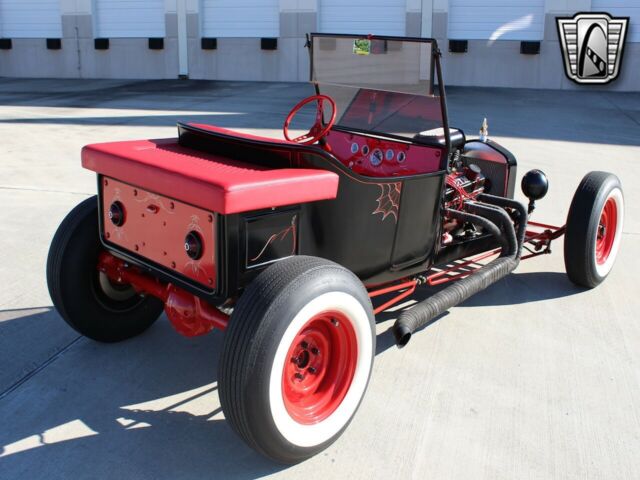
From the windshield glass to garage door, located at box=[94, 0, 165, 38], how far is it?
53.0ft

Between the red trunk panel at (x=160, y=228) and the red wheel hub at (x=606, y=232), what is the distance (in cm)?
288

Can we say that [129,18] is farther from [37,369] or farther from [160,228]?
[160,228]

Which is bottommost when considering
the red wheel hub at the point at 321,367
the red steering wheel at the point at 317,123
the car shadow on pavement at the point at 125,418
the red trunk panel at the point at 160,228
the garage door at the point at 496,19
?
the car shadow on pavement at the point at 125,418

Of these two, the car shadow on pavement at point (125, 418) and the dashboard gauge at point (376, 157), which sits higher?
the dashboard gauge at point (376, 157)

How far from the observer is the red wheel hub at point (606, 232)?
14.4ft

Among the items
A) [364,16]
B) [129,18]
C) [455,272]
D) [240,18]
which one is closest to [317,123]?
[455,272]

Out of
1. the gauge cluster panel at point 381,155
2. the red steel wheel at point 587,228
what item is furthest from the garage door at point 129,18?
the red steel wheel at point 587,228

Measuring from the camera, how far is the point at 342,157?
3.75m

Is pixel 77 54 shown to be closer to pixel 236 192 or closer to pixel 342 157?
pixel 342 157

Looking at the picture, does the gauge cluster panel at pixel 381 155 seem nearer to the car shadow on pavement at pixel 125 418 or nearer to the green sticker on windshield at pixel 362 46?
the green sticker on windshield at pixel 362 46

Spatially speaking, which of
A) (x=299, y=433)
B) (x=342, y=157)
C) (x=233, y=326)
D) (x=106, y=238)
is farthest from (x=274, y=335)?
(x=342, y=157)

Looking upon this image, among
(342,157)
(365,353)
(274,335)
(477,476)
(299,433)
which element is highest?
(342,157)

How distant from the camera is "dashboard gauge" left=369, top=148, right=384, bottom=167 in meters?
3.65

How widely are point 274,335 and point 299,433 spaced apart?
0.41 m
